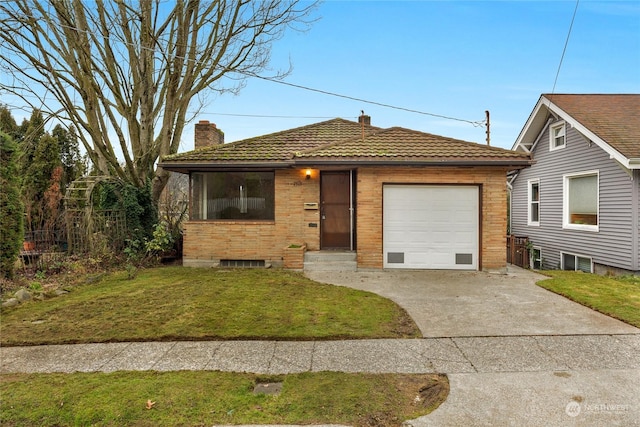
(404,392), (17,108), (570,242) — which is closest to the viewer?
(404,392)

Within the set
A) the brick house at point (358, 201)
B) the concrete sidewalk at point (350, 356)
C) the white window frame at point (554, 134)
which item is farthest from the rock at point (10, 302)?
the white window frame at point (554, 134)

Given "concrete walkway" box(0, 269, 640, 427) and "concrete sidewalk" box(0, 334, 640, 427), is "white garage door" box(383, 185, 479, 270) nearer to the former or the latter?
"concrete walkway" box(0, 269, 640, 427)

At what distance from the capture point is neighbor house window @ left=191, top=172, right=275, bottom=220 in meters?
9.79

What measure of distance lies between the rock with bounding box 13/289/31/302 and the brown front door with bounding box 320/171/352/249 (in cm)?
643

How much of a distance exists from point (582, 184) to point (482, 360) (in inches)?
433

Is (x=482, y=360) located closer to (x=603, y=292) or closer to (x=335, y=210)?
(x=603, y=292)

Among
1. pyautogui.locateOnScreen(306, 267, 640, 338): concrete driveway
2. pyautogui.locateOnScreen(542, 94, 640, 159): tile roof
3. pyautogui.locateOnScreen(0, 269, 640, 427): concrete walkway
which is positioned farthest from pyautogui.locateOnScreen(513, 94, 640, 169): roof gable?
pyautogui.locateOnScreen(0, 269, 640, 427): concrete walkway

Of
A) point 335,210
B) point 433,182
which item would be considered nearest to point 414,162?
point 433,182

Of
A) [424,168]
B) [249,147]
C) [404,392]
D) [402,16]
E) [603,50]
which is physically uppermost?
[402,16]

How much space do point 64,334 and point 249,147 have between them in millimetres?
6912

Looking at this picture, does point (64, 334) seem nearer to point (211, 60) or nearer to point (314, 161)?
point (314, 161)

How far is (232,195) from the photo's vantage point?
9891mm

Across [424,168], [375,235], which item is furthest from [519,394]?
[424,168]

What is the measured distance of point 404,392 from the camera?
3104 millimetres
